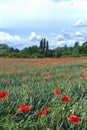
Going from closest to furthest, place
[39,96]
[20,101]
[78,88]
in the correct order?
[20,101], [39,96], [78,88]

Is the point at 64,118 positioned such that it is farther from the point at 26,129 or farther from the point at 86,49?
the point at 86,49

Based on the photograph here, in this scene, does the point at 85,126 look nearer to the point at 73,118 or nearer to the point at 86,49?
the point at 73,118

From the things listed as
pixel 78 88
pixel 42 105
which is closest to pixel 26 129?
pixel 42 105

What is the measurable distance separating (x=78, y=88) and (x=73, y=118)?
450 cm

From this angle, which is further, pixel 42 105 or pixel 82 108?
pixel 42 105

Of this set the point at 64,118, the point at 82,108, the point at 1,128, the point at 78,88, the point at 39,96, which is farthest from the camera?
the point at 78,88

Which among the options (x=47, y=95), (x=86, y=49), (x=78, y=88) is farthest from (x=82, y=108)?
(x=86, y=49)

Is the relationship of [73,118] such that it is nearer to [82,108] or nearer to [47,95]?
[82,108]

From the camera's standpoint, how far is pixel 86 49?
6819 cm

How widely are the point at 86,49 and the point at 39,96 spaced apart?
203ft

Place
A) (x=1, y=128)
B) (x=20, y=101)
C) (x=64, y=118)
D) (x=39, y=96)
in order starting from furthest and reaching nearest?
1. (x=39, y=96)
2. (x=20, y=101)
3. (x=64, y=118)
4. (x=1, y=128)

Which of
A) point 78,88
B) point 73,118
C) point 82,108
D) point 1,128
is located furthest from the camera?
point 78,88

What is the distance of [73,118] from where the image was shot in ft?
14.2

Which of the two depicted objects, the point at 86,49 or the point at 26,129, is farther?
the point at 86,49
